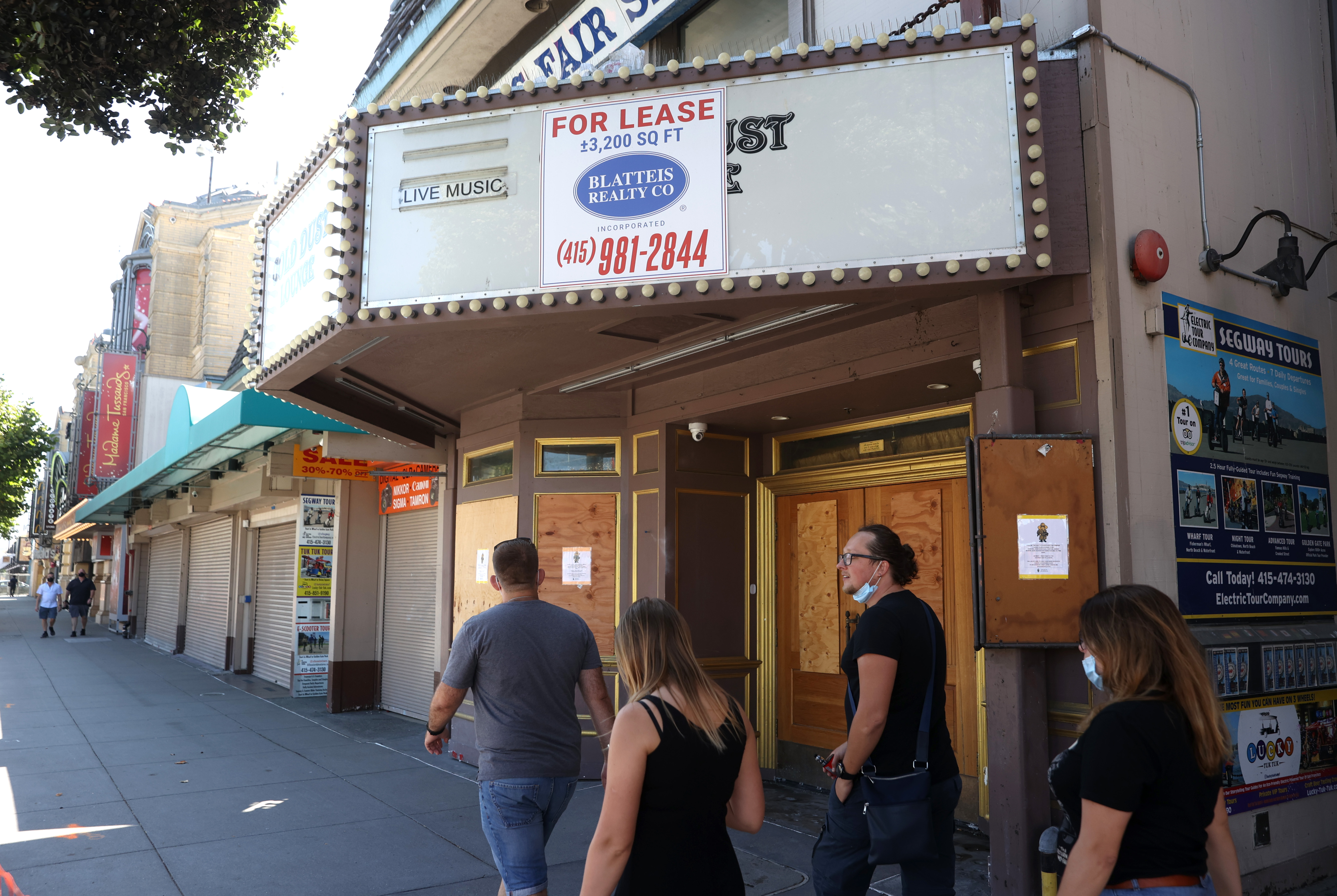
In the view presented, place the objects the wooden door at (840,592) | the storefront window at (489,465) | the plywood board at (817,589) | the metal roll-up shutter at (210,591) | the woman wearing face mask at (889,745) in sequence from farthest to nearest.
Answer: the metal roll-up shutter at (210,591), the storefront window at (489,465), the plywood board at (817,589), the wooden door at (840,592), the woman wearing face mask at (889,745)

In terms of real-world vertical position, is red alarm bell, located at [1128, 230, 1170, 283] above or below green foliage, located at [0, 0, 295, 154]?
below

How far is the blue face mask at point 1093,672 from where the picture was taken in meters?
2.83

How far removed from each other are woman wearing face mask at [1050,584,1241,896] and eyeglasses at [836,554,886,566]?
1430 mm

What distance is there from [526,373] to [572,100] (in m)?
2.86

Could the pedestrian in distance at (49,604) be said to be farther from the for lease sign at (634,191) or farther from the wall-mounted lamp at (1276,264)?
the wall-mounted lamp at (1276,264)

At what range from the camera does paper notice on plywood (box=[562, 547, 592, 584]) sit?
27.3ft

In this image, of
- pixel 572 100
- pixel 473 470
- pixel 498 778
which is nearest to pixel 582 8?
pixel 572 100

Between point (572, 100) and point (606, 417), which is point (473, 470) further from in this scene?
point (572, 100)

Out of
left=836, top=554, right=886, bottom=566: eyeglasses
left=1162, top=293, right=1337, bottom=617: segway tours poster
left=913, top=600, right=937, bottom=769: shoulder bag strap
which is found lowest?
left=913, top=600, right=937, bottom=769: shoulder bag strap

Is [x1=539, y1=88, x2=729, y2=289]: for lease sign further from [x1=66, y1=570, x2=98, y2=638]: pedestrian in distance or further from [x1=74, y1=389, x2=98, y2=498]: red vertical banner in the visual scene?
[x1=74, y1=389, x2=98, y2=498]: red vertical banner

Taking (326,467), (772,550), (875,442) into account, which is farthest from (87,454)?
(875,442)

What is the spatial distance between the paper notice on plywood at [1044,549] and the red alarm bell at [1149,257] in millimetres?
1360

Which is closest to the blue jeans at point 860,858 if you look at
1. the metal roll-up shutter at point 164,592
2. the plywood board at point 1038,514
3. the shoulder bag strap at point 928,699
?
the shoulder bag strap at point 928,699

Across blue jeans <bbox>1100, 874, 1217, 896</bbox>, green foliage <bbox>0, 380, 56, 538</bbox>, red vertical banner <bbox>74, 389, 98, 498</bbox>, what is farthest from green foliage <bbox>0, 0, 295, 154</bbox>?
green foliage <bbox>0, 380, 56, 538</bbox>
